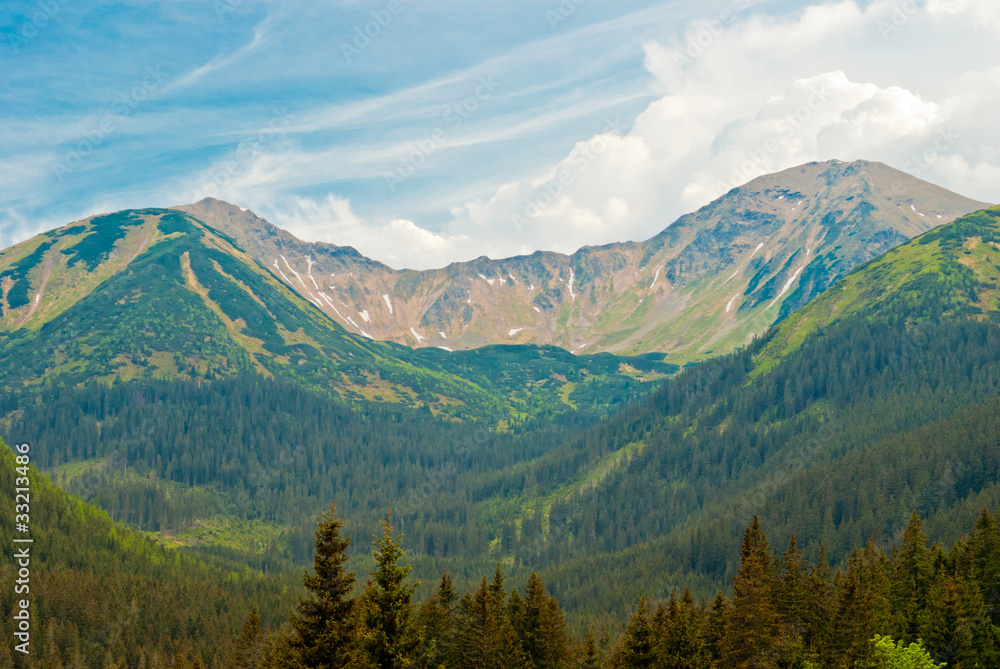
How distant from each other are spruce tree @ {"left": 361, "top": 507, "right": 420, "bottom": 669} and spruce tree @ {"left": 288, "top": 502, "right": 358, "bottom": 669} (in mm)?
2100

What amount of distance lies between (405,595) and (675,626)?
24.7 metres

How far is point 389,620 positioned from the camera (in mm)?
36312

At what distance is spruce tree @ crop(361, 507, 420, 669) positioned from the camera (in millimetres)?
35781

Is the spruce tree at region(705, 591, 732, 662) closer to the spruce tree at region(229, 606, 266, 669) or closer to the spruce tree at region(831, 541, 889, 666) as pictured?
the spruce tree at region(831, 541, 889, 666)

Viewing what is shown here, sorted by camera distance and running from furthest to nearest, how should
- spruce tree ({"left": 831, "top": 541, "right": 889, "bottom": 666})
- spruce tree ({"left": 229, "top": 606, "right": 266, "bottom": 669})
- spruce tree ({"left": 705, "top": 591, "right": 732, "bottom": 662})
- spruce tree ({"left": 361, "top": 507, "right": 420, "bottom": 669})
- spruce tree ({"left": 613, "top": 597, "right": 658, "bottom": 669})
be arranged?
spruce tree ({"left": 229, "top": 606, "right": 266, "bottom": 669})
spruce tree ({"left": 831, "top": 541, "right": 889, "bottom": 666})
spruce tree ({"left": 705, "top": 591, "right": 732, "bottom": 662})
spruce tree ({"left": 613, "top": 597, "right": 658, "bottom": 669})
spruce tree ({"left": 361, "top": 507, "right": 420, "bottom": 669})

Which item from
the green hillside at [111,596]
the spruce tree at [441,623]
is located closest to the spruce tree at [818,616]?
the spruce tree at [441,623]

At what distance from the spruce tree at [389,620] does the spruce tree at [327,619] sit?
210 centimetres

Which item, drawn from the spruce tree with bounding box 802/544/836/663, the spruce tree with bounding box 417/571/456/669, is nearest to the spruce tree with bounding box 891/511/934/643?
the spruce tree with bounding box 802/544/836/663

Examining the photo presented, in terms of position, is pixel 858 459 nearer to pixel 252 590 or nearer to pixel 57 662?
pixel 252 590

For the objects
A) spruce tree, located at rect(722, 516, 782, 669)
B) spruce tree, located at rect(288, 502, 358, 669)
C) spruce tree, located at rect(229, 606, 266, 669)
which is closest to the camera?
spruce tree, located at rect(288, 502, 358, 669)

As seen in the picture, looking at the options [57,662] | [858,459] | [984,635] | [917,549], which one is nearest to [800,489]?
[858,459]

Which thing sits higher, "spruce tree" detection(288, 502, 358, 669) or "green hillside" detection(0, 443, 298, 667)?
"spruce tree" detection(288, 502, 358, 669)

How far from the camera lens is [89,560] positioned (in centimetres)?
16712

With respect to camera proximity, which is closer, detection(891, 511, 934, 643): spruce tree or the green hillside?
detection(891, 511, 934, 643): spruce tree
